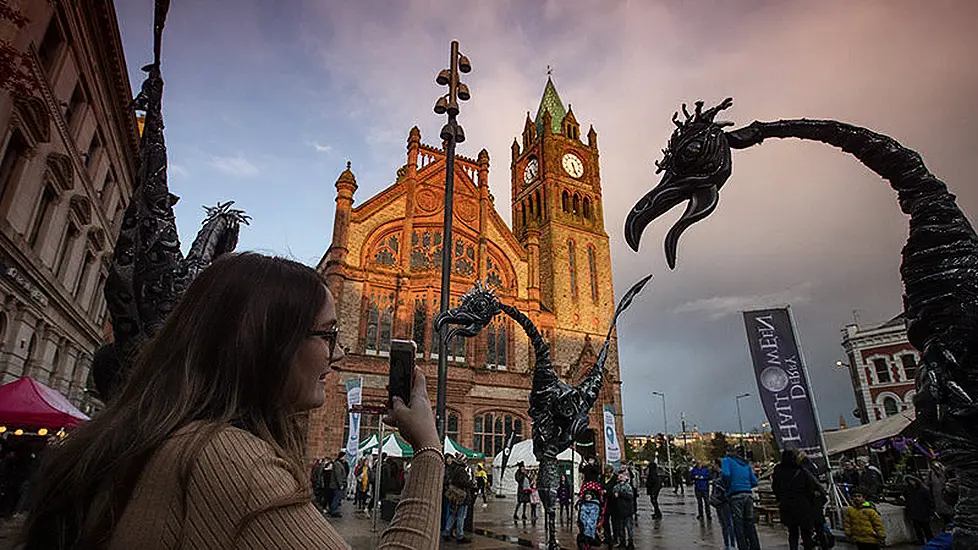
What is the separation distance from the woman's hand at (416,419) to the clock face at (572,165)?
36.6 metres

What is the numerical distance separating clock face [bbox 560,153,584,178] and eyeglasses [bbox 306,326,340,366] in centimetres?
3662

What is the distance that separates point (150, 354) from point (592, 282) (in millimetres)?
32949

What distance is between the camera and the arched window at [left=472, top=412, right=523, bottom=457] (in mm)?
26453

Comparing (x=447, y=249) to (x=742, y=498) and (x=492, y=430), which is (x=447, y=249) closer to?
(x=742, y=498)

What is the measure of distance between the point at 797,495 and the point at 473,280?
2203 cm

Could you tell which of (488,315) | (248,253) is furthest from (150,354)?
(488,315)

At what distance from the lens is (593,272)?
33.6 m

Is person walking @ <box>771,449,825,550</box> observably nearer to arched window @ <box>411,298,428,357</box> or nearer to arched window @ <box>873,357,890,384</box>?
arched window @ <box>411,298,428,357</box>

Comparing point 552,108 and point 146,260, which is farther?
point 552,108

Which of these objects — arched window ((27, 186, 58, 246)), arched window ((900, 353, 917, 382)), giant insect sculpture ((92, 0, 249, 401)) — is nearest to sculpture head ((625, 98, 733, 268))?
giant insect sculpture ((92, 0, 249, 401))

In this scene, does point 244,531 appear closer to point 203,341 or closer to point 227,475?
point 227,475

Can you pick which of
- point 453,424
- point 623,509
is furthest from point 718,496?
point 453,424

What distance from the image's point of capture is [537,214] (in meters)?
35.8

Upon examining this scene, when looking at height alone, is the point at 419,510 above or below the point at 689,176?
below
